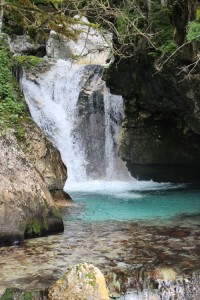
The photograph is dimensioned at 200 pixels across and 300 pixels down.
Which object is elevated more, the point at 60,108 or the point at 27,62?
the point at 27,62

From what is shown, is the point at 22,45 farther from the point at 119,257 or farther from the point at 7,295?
the point at 7,295

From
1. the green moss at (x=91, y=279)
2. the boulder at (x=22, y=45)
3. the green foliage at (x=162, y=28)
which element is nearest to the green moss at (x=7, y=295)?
the green moss at (x=91, y=279)

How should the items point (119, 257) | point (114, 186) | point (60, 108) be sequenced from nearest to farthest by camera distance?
point (119, 257), point (114, 186), point (60, 108)

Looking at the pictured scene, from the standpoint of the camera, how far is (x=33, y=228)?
8.06 meters

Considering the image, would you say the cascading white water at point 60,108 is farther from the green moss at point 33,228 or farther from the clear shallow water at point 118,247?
the green moss at point 33,228

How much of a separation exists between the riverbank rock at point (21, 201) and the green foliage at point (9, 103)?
1.21m

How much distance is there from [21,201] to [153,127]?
9.21 metres

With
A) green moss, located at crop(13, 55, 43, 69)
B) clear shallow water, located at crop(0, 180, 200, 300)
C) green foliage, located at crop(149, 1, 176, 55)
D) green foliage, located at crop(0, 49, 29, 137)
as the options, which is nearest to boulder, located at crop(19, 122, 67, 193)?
green foliage, located at crop(0, 49, 29, 137)

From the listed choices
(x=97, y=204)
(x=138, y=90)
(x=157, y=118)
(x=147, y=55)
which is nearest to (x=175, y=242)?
(x=97, y=204)

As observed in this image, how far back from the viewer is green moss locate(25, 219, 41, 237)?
8008mm

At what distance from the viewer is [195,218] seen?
980 cm

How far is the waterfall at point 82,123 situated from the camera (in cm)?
1700

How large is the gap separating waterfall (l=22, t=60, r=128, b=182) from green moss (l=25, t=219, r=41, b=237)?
8.29 meters

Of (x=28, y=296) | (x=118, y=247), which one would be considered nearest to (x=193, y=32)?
(x=118, y=247)
